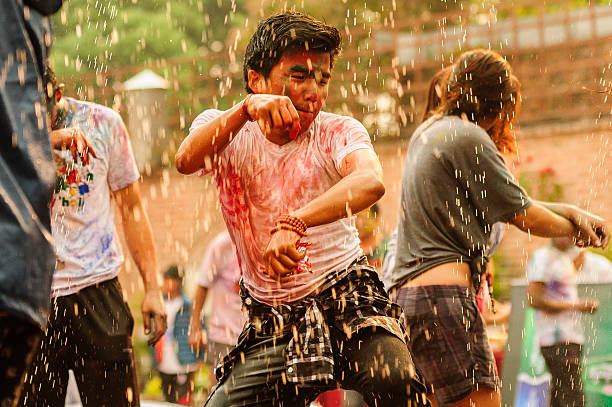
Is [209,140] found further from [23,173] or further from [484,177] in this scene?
[484,177]

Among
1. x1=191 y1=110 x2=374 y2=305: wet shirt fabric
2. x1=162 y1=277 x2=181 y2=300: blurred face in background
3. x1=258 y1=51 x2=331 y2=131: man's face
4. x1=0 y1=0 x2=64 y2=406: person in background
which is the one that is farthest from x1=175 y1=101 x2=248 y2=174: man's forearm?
x1=162 y1=277 x2=181 y2=300: blurred face in background

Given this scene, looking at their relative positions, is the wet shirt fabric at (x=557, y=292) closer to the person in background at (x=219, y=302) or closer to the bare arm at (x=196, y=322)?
the person in background at (x=219, y=302)

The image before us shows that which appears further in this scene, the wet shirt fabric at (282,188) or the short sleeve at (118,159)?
the short sleeve at (118,159)

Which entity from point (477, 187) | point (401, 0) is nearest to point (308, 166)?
point (477, 187)

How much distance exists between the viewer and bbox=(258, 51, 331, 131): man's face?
340 centimetres

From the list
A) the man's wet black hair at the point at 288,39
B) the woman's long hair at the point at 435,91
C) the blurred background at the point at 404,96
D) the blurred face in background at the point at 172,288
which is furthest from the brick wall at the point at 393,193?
the man's wet black hair at the point at 288,39

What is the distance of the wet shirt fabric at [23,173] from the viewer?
1.98m

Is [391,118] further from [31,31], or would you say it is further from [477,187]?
[31,31]

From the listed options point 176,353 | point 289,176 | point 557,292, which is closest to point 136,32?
point 176,353

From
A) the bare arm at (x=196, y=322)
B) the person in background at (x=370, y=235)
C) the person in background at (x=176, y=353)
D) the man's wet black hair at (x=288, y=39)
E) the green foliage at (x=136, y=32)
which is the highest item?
the green foliage at (x=136, y=32)

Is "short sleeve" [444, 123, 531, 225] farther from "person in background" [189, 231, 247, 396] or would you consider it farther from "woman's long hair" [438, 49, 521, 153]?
"person in background" [189, 231, 247, 396]

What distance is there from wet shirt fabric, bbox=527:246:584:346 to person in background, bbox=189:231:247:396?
242 cm

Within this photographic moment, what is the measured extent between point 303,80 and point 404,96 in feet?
46.4

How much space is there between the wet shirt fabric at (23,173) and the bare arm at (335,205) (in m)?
0.88
